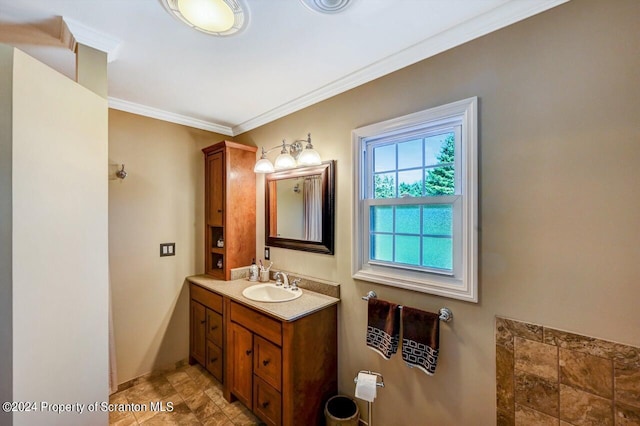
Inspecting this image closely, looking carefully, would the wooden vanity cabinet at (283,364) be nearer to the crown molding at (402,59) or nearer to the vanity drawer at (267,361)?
the vanity drawer at (267,361)

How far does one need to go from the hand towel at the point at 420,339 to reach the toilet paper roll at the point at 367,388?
23 centimetres

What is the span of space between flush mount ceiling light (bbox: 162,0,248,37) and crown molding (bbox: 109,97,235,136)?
142 centimetres

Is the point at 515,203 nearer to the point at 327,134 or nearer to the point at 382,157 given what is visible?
the point at 382,157

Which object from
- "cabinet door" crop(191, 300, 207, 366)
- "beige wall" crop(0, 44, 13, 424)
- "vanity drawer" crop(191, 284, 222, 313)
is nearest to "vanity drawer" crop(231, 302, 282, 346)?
"vanity drawer" crop(191, 284, 222, 313)

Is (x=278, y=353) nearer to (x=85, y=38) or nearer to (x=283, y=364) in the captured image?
(x=283, y=364)

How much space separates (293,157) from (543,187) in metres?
1.76

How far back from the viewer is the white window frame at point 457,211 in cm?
136

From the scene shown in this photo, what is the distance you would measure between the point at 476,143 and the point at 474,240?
0.51 meters

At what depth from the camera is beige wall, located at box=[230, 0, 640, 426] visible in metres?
1.04

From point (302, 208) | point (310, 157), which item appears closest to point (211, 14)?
point (310, 157)

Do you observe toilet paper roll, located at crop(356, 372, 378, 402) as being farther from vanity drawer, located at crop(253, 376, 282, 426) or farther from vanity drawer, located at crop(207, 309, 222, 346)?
vanity drawer, located at crop(207, 309, 222, 346)

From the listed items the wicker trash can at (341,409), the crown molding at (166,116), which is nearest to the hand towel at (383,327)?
the wicker trash can at (341,409)

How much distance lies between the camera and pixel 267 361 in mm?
1766

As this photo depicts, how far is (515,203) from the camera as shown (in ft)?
4.14
